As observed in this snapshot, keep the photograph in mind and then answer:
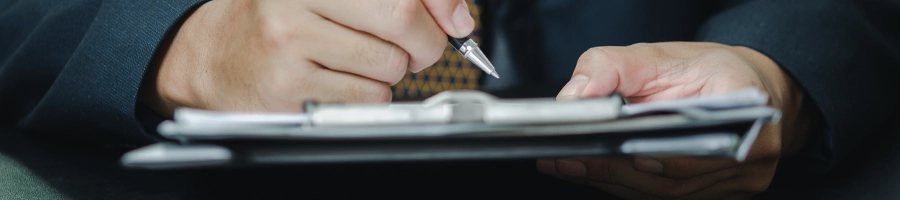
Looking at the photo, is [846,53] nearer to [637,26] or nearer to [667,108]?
[637,26]

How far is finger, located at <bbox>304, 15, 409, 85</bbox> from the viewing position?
0.49 m

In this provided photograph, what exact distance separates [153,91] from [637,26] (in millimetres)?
781

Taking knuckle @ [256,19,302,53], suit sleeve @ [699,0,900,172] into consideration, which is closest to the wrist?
knuckle @ [256,19,302,53]

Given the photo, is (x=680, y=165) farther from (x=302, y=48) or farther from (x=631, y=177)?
(x=302, y=48)

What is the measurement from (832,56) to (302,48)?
2.02 ft

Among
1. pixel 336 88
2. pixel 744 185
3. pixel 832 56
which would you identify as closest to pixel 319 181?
pixel 336 88

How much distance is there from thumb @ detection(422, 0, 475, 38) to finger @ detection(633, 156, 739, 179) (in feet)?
0.60

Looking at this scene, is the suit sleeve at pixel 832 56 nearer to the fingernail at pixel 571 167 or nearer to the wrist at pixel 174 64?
the fingernail at pixel 571 167

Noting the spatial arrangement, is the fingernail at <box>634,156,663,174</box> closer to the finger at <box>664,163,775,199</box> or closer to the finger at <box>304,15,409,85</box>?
the finger at <box>664,163,775,199</box>

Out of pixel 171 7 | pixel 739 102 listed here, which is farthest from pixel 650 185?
pixel 171 7

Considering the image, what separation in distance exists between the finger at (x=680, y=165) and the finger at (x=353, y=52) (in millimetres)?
227

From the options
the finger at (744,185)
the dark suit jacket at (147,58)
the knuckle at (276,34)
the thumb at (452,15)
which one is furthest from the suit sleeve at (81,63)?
the finger at (744,185)

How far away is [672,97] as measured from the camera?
62 cm

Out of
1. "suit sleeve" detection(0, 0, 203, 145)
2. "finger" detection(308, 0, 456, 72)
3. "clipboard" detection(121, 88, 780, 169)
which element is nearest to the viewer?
"clipboard" detection(121, 88, 780, 169)
